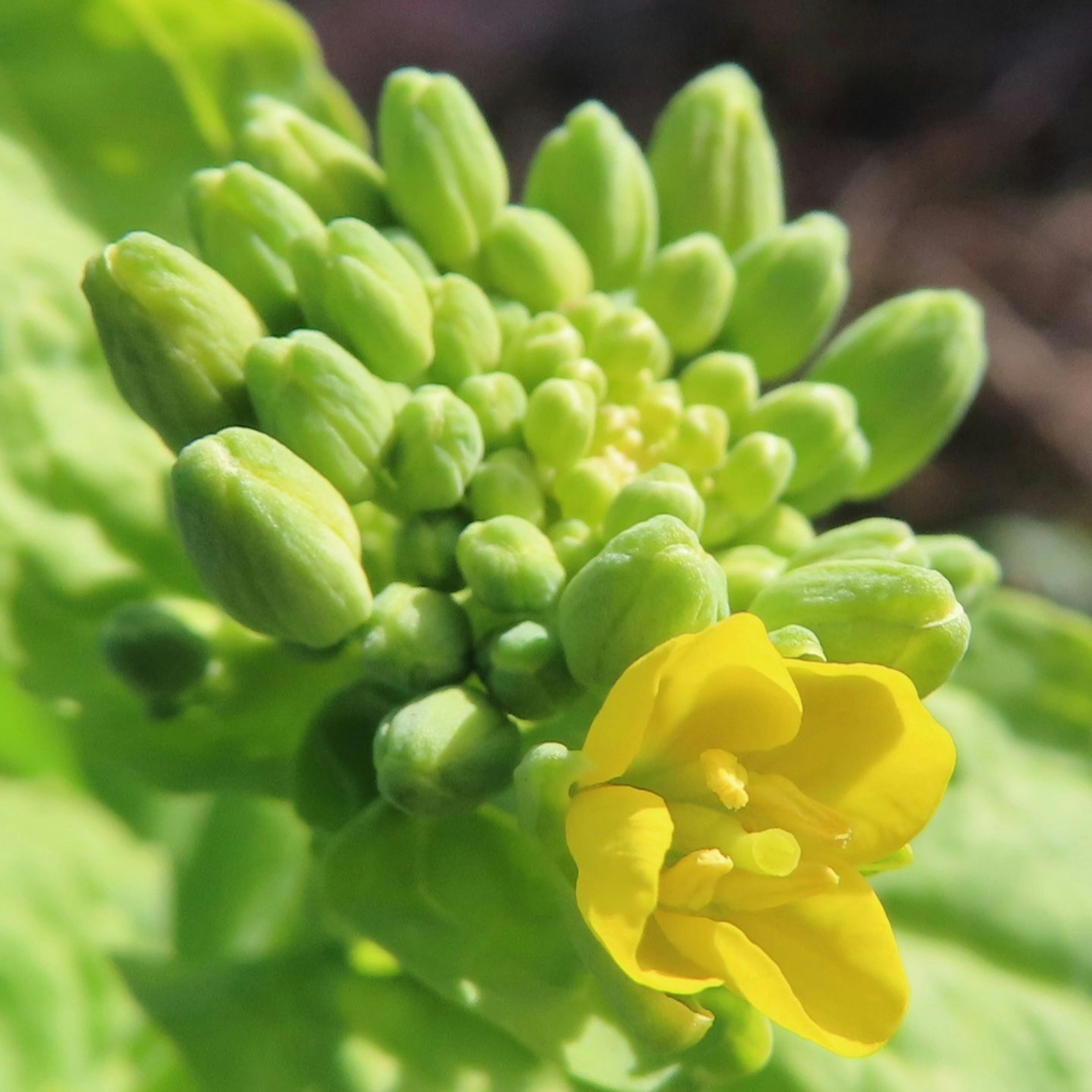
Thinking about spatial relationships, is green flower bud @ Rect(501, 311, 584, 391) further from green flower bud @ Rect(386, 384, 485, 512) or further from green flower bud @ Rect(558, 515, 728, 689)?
green flower bud @ Rect(558, 515, 728, 689)

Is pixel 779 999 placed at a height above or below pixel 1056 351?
above

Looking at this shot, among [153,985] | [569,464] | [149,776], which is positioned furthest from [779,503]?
[153,985]

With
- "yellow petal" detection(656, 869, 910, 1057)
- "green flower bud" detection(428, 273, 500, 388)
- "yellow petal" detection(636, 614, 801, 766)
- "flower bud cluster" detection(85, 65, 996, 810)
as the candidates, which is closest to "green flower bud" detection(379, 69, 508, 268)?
"flower bud cluster" detection(85, 65, 996, 810)

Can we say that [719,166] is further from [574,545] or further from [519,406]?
[574,545]

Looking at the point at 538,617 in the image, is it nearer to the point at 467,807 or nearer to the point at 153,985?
the point at 467,807

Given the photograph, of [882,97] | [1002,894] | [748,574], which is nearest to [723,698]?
[748,574]

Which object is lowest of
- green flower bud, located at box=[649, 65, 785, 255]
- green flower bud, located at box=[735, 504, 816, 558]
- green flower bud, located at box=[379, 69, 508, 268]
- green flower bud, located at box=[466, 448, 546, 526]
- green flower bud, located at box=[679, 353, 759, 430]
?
green flower bud, located at box=[735, 504, 816, 558]
